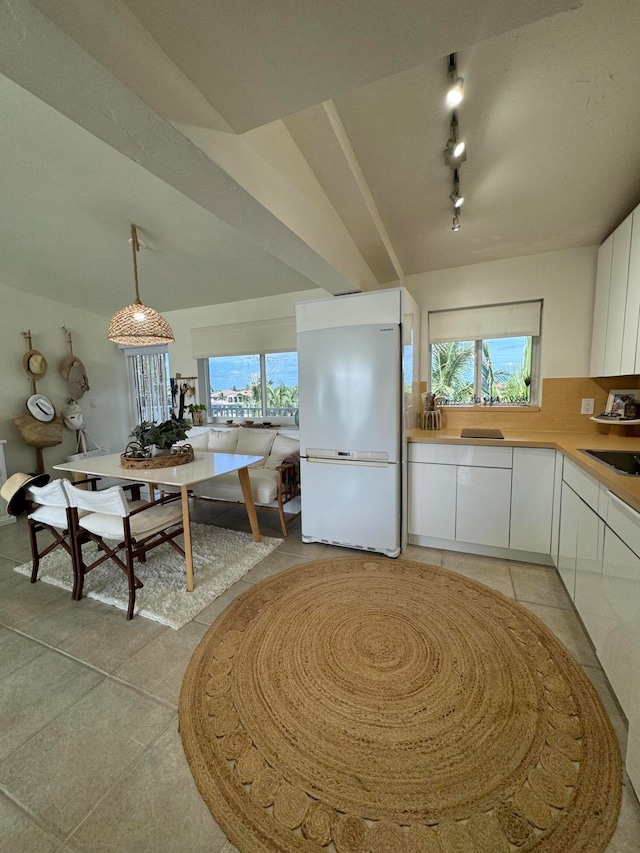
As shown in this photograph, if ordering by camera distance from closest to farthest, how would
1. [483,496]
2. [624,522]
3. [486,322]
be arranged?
[624,522]
[483,496]
[486,322]

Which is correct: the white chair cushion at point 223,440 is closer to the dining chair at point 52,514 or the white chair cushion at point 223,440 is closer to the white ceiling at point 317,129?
the dining chair at point 52,514

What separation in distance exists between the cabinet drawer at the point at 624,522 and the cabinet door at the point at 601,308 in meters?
1.58

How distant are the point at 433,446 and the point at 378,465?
47 cm

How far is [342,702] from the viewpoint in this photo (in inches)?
54.3

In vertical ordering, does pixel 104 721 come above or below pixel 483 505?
below

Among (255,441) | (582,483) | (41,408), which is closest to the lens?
(582,483)

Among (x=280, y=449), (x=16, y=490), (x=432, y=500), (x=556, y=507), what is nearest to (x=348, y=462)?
(x=432, y=500)

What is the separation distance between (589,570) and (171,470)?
265 cm

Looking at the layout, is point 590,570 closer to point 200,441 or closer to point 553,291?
point 553,291

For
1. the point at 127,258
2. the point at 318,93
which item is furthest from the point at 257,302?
the point at 318,93

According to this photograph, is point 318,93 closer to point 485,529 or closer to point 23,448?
point 485,529

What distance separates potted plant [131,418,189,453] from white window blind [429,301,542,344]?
2.54 meters

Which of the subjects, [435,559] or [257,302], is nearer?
[435,559]

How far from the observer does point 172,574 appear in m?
2.38
